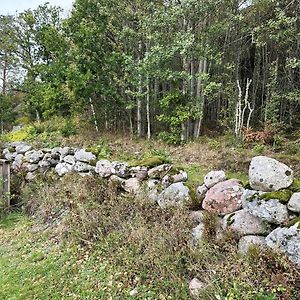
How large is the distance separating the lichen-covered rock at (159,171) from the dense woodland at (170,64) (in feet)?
9.90

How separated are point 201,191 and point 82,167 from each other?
9.02 ft

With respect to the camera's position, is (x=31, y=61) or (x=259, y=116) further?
(x=31, y=61)

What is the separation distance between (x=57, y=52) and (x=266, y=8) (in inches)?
250

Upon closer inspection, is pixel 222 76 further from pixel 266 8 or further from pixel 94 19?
pixel 94 19

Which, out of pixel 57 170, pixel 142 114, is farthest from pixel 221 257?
pixel 142 114

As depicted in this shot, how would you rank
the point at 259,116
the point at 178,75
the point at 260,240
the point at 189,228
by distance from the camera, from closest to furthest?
the point at 260,240 → the point at 189,228 → the point at 178,75 → the point at 259,116

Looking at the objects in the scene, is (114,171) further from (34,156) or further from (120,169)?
(34,156)

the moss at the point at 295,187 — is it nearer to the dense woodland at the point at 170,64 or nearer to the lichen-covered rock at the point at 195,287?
the lichen-covered rock at the point at 195,287

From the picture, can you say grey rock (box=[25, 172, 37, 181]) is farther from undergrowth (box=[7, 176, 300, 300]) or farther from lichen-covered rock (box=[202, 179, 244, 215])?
lichen-covered rock (box=[202, 179, 244, 215])

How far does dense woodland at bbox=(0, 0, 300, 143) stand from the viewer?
7.02 metres

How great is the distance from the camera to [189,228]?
3.27 metres

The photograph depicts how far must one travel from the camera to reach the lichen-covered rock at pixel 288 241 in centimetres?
236

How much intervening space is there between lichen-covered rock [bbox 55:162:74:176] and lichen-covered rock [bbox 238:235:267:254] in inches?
151

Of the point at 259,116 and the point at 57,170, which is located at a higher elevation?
the point at 259,116
